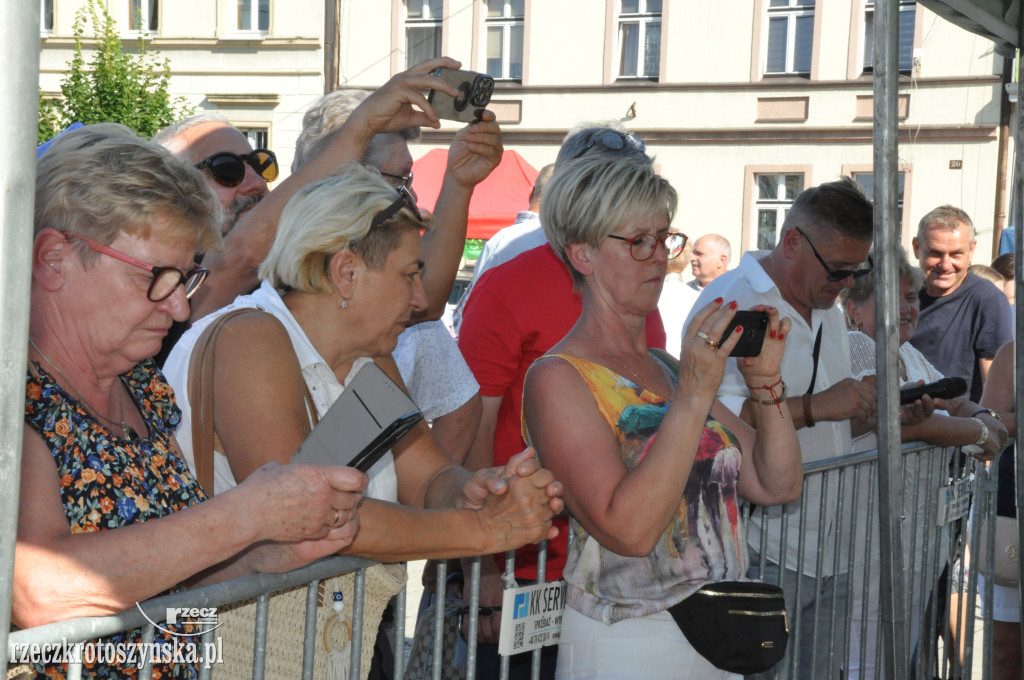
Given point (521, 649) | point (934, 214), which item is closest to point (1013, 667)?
point (934, 214)

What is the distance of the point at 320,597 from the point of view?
202 centimetres

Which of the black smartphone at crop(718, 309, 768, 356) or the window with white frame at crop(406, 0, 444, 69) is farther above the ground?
the window with white frame at crop(406, 0, 444, 69)

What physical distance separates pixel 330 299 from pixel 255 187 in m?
1.14

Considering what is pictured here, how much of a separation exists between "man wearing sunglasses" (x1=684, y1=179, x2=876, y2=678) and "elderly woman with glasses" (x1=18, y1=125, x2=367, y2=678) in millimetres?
1768

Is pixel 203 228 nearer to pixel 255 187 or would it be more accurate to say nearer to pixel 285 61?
pixel 255 187

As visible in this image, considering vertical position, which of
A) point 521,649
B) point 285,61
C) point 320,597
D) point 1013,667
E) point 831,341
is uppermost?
point 285,61

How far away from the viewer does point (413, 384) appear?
3348 millimetres

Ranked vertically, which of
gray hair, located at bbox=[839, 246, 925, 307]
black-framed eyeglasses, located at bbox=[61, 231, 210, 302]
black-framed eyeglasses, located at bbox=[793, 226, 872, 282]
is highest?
black-framed eyeglasses, located at bbox=[61, 231, 210, 302]

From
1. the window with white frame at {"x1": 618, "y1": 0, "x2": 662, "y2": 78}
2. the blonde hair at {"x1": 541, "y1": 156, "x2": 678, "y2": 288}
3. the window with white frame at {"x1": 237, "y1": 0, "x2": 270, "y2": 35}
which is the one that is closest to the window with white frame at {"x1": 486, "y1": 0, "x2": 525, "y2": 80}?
the window with white frame at {"x1": 618, "y1": 0, "x2": 662, "y2": 78}

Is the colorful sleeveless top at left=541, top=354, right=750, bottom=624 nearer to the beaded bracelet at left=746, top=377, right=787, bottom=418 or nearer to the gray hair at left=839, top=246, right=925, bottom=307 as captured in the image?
the beaded bracelet at left=746, top=377, right=787, bottom=418

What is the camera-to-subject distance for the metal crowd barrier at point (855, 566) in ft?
7.27

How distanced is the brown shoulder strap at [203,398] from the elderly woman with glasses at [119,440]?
6 cm

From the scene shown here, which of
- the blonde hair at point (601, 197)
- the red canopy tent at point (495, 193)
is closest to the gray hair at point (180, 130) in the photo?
the blonde hair at point (601, 197)

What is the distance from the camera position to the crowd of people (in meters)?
1.70
